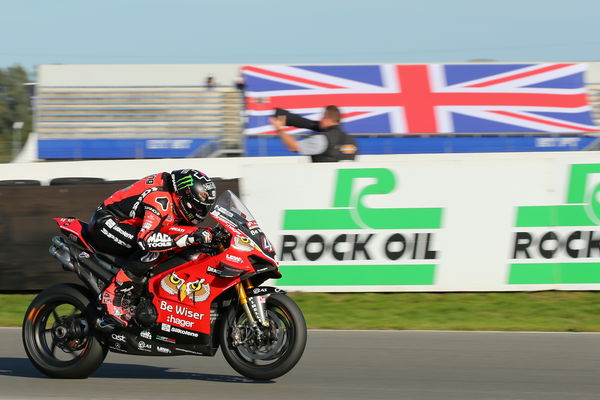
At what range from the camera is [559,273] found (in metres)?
10.1

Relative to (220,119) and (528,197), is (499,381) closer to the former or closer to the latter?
(528,197)

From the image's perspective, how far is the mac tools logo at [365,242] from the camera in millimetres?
10078

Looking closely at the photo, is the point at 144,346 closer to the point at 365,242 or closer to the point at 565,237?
the point at 365,242

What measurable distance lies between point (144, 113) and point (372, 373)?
21669 millimetres

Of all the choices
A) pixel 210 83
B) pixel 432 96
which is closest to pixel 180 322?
pixel 432 96

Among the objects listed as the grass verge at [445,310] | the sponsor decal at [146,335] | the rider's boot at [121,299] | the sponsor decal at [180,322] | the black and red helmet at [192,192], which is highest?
the black and red helmet at [192,192]

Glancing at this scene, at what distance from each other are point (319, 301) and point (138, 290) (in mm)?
4133

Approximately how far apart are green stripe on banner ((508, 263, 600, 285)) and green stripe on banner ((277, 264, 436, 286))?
1047 mm

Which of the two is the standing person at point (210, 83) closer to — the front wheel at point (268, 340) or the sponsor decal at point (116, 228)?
the sponsor decal at point (116, 228)

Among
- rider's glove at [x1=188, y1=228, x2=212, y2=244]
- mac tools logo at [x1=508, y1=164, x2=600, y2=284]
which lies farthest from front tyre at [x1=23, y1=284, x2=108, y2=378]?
mac tools logo at [x1=508, y1=164, x2=600, y2=284]

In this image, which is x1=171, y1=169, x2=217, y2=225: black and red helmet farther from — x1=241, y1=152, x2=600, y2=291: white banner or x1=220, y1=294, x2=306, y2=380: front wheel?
x1=241, y1=152, x2=600, y2=291: white banner

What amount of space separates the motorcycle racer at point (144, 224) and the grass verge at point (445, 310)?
305 cm

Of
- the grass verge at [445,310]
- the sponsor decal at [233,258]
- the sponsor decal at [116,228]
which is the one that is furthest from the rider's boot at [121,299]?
the grass verge at [445,310]

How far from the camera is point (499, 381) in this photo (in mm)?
6000
